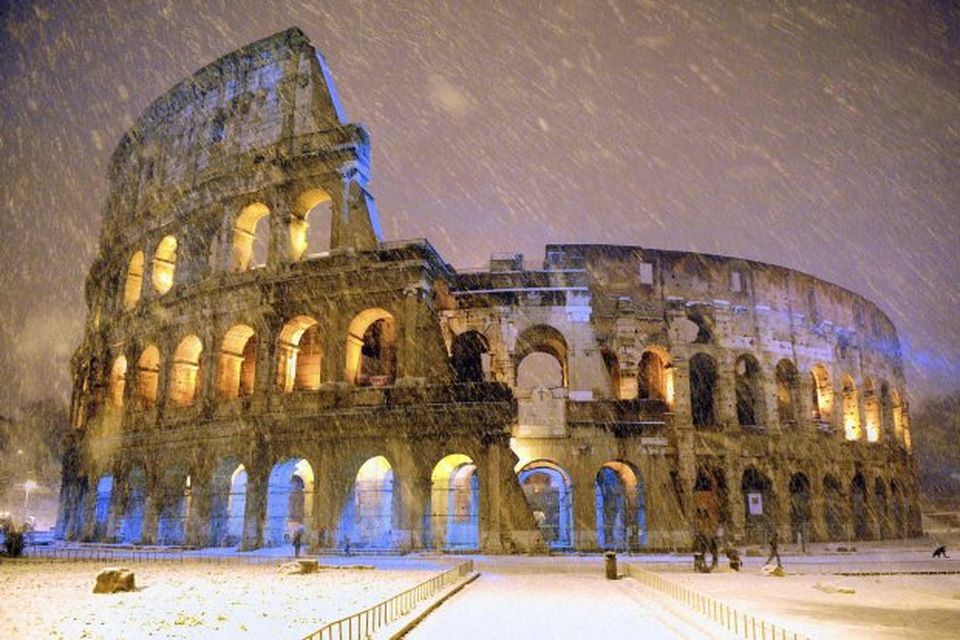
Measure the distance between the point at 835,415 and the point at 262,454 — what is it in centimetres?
2363

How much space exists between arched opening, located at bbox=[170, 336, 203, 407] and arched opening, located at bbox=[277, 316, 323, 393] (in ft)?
12.4

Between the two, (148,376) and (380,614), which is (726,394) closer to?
(380,614)

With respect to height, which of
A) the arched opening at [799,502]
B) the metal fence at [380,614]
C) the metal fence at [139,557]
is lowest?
the metal fence at [139,557]

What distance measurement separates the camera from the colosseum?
21578mm

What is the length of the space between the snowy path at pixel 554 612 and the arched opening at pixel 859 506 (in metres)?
20.4

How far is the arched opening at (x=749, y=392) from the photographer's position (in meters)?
27.9

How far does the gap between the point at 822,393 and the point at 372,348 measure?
1962 cm

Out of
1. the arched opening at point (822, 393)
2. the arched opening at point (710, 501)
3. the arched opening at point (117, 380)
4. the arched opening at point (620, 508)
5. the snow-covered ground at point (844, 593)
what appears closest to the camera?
the snow-covered ground at point (844, 593)

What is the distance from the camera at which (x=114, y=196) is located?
107ft

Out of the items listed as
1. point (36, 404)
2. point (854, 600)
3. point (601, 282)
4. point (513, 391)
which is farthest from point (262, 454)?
point (36, 404)

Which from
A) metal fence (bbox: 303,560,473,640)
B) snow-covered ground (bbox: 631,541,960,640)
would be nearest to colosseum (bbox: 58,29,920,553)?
snow-covered ground (bbox: 631,541,960,640)

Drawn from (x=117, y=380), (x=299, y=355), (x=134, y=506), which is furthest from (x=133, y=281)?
(x=299, y=355)

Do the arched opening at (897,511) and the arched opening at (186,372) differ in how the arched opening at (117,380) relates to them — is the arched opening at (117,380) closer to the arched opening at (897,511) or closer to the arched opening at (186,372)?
the arched opening at (186,372)

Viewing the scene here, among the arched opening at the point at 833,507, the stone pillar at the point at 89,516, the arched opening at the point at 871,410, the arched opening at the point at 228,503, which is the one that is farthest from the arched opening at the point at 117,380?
the arched opening at the point at 871,410
